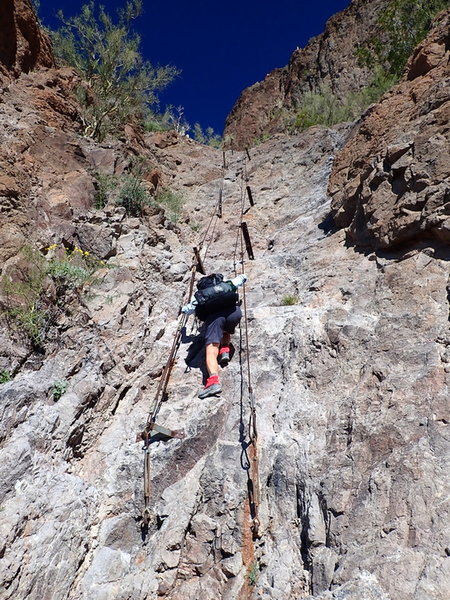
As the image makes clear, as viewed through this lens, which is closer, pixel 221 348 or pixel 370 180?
pixel 221 348

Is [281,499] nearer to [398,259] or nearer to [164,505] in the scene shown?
[164,505]

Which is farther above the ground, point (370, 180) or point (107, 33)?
point (107, 33)

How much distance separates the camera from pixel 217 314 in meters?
5.75

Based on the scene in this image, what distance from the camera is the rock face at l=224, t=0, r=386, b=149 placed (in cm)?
2047

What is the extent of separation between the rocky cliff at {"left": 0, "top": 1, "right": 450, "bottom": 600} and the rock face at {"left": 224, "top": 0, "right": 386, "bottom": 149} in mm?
13629

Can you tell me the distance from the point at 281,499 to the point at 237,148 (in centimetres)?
2008

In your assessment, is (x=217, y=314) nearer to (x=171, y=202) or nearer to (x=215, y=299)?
(x=215, y=299)

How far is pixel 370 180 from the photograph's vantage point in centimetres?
627

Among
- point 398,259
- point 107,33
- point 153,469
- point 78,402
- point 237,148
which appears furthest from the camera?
point 237,148

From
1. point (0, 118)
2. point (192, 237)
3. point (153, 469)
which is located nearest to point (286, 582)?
point (153, 469)

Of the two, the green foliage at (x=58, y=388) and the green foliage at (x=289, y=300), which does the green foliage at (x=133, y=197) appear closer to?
the green foliage at (x=289, y=300)

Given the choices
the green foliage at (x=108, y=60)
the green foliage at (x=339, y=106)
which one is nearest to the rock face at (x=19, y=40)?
the green foliage at (x=108, y=60)

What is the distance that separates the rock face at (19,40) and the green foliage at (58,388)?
8.53 m

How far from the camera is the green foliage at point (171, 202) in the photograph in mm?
10734
